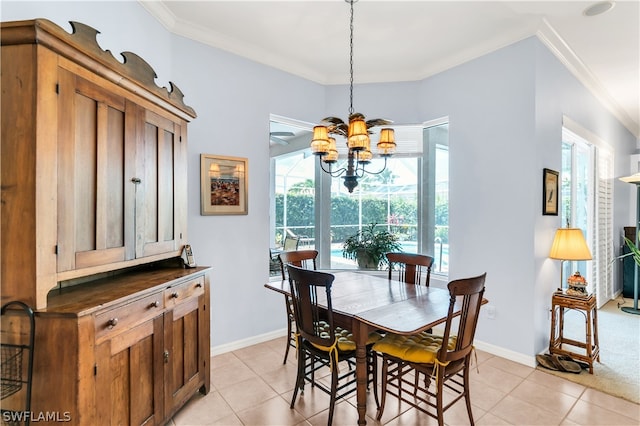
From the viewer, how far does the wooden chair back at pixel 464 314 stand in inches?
69.6

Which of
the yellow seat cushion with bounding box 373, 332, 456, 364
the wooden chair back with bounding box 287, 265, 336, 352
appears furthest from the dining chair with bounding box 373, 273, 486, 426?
the wooden chair back with bounding box 287, 265, 336, 352

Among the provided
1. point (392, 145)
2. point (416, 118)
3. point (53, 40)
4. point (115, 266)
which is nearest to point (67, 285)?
point (115, 266)

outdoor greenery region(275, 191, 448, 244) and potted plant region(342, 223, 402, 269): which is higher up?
outdoor greenery region(275, 191, 448, 244)

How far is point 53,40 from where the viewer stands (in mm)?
1402

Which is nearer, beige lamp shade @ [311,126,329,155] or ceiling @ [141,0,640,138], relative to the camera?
beige lamp shade @ [311,126,329,155]

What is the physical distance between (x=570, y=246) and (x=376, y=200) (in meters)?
2.12

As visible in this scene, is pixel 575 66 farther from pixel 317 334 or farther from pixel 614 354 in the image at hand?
pixel 317 334

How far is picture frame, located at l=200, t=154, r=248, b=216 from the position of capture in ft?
10.1

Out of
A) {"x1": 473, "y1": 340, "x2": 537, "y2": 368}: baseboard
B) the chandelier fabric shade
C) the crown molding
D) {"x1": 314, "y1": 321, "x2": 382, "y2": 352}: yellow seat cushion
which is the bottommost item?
{"x1": 473, "y1": 340, "x2": 537, "y2": 368}: baseboard

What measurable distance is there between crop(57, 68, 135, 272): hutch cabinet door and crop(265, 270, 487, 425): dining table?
49.7 inches

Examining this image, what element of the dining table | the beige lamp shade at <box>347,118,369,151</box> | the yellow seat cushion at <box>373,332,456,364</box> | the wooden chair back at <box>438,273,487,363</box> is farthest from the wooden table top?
the beige lamp shade at <box>347,118,369,151</box>

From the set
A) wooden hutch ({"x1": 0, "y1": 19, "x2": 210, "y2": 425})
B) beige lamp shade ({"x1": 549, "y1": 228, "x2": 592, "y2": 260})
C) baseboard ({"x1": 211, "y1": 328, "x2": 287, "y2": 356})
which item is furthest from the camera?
baseboard ({"x1": 211, "y1": 328, "x2": 287, "y2": 356})

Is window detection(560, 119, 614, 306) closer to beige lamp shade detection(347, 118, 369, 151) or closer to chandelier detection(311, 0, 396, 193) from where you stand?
chandelier detection(311, 0, 396, 193)

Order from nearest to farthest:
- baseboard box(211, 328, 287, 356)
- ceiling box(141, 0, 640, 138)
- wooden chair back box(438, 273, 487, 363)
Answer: wooden chair back box(438, 273, 487, 363), ceiling box(141, 0, 640, 138), baseboard box(211, 328, 287, 356)
